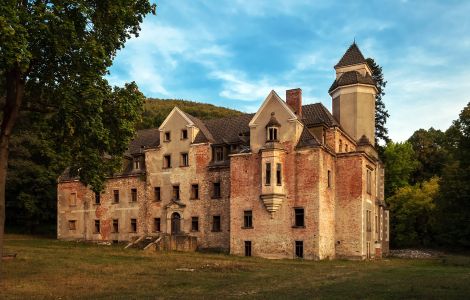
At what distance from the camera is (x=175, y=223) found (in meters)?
45.8

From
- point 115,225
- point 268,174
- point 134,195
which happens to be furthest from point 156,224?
point 268,174

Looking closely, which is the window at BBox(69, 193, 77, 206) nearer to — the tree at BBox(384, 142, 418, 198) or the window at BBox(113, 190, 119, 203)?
the window at BBox(113, 190, 119, 203)

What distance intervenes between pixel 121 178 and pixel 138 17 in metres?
29.8

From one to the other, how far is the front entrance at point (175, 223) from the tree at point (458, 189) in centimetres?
2713

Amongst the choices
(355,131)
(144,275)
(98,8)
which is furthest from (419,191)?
(98,8)

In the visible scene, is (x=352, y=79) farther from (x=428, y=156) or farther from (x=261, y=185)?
(x=428, y=156)

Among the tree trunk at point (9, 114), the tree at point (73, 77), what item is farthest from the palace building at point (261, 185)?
the tree trunk at point (9, 114)

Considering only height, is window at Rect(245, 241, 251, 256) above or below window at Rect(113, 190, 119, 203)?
below

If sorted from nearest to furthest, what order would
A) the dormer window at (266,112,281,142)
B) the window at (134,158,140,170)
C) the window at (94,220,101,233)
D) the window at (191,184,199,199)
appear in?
the dormer window at (266,112,281,142) → the window at (191,184,199,199) → the window at (134,158,140,170) → the window at (94,220,101,233)

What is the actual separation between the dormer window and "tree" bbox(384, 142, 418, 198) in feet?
115

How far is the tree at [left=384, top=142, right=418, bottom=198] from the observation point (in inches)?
2754

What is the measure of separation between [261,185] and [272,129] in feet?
14.4

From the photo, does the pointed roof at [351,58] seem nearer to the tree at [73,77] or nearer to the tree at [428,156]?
the tree at [73,77]

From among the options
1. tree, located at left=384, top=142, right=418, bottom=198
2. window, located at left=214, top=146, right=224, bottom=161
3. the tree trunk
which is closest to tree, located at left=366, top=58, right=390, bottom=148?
tree, located at left=384, top=142, right=418, bottom=198
